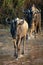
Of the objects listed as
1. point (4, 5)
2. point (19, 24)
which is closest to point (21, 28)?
point (19, 24)

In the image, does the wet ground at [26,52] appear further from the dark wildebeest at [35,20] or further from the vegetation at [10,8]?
the vegetation at [10,8]

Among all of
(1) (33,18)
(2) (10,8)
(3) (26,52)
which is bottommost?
(3) (26,52)

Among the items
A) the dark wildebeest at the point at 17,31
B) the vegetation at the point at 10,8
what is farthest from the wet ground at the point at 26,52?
the vegetation at the point at 10,8

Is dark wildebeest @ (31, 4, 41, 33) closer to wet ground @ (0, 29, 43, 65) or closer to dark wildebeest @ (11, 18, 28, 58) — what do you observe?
wet ground @ (0, 29, 43, 65)

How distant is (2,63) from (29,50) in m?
2.10

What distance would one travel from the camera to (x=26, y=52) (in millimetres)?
10531

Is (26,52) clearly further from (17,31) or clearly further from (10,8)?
(10,8)

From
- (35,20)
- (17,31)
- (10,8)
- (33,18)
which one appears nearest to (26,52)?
(17,31)

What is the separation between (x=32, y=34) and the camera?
14.0m

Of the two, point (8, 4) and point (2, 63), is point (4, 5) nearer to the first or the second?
point (8, 4)

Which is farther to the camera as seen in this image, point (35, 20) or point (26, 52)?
point (35, 20)

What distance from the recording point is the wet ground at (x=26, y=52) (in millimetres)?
9188

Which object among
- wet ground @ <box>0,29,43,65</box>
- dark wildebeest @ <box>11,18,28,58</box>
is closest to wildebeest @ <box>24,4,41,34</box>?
wet ground @ <box>0,29,43,65</box>

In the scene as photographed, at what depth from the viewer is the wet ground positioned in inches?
362
